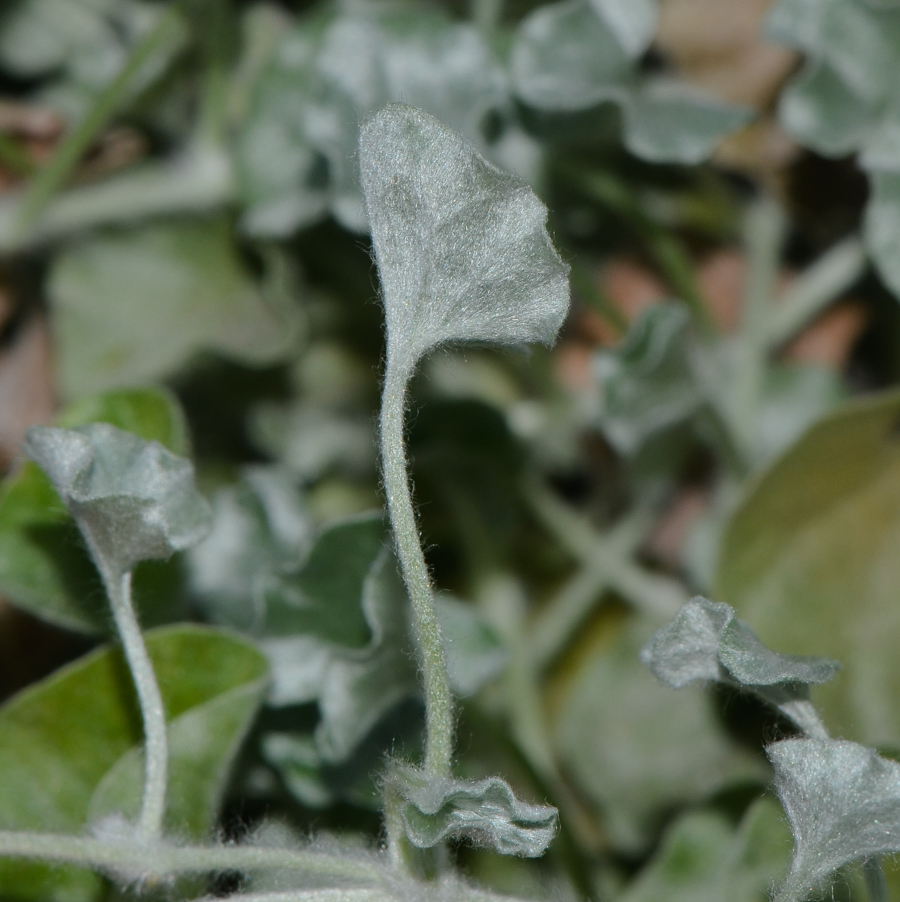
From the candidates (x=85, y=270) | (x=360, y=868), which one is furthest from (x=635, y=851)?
(x=85, y=270)

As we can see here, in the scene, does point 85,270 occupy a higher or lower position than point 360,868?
higher

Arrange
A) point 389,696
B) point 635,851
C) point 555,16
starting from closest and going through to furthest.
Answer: point 389,696 < point 555,16 < point 635,851

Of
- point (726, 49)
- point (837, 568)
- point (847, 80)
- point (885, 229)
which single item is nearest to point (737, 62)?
point (726, 49)

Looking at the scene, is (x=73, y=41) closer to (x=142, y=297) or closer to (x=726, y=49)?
(x=142, y=297)

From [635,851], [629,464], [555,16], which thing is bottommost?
[635,851]

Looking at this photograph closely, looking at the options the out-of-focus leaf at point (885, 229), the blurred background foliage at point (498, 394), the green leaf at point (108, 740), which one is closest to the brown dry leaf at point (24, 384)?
the blurred background foliage at point (498, 394)

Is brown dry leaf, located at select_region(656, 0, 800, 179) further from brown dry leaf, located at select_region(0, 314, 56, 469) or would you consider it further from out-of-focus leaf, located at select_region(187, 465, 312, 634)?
brown dry leaf, located at select_region(0, 314, 56, 469)

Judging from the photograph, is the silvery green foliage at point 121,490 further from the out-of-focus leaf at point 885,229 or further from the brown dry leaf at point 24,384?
the out-of-focus leaf at point 885,229

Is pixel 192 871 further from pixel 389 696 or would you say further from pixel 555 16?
pixel 555 16

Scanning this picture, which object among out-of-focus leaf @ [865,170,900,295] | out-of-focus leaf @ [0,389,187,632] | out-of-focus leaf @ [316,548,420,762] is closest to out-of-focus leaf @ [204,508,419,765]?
out-of-focus leaf @ [316,548,420,762]
